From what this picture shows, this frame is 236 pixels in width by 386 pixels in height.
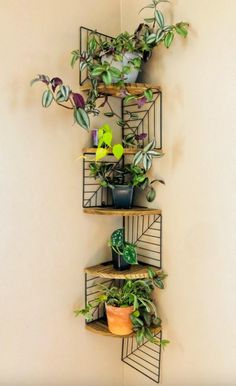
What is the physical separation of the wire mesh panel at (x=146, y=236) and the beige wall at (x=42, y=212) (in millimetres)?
183

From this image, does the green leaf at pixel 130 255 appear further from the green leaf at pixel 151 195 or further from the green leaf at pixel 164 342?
the green leaf at pixel 164 342

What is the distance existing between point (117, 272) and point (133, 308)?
7.0 inches

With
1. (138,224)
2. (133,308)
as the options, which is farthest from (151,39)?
(133,308)

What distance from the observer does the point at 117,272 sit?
1.55 meters

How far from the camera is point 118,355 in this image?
5.88 feet

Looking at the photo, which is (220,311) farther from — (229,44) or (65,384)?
(229,44)

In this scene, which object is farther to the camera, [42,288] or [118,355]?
[118,355]

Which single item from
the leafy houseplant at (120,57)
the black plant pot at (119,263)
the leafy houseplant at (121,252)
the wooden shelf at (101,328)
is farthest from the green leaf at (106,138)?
the wooden shelf at (101,328)

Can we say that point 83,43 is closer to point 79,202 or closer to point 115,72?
point 115,72

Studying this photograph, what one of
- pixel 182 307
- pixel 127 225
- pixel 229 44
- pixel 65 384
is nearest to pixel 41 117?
pixel 127 225

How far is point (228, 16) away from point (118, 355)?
1.74 metres

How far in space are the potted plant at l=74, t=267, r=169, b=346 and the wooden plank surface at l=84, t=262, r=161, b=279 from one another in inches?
1.6

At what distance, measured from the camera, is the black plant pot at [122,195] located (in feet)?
5.12

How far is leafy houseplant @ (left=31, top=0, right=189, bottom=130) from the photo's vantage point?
139 cm
